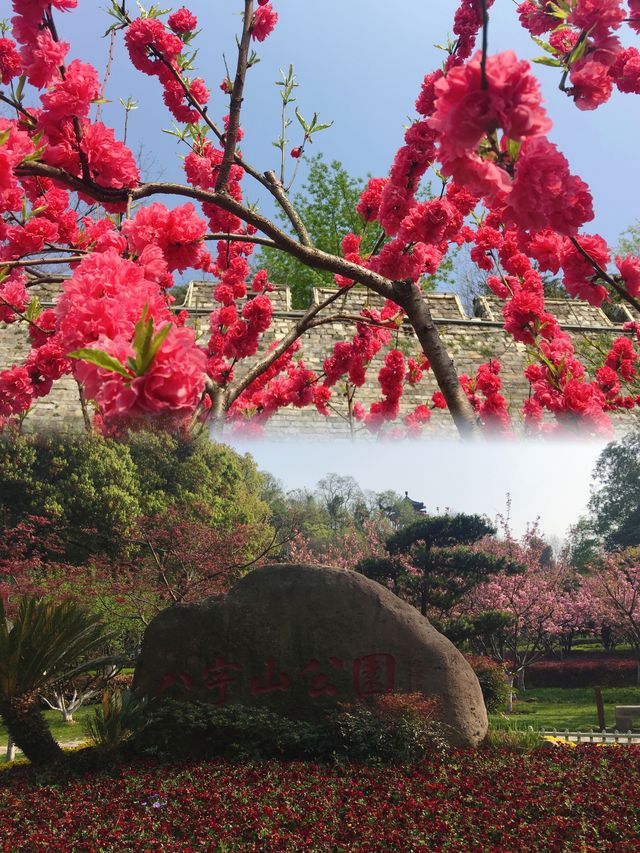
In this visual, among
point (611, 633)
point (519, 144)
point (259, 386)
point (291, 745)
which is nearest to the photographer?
point (519, 144)

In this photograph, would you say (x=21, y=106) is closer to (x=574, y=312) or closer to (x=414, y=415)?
(x=414, y=415)

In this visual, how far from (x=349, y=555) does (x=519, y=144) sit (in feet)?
26.7

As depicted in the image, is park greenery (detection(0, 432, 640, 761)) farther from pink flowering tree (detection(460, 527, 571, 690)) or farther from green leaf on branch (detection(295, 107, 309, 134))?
green leaf on branch (detection(295, 107, 309, 134))

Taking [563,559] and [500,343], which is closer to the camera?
[500,343]

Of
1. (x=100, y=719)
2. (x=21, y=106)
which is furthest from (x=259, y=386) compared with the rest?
(x=21, y=106)

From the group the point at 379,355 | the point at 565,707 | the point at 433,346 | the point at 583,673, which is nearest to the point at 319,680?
the point at 433,346

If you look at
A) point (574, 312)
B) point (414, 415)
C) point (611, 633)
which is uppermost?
point (574, 312)

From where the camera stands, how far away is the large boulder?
539cm

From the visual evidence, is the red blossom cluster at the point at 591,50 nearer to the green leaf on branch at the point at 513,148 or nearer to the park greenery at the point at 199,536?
the green leaf on branch at the point at 513,148

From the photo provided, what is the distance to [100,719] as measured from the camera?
16.8ft

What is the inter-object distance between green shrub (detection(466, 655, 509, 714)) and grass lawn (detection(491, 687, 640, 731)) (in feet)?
0.89

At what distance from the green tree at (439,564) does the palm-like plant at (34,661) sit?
508cm

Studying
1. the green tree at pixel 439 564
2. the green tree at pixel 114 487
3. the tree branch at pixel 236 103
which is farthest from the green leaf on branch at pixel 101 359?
the green tree at pixel 439 564

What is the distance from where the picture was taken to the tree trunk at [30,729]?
491 centimetres
